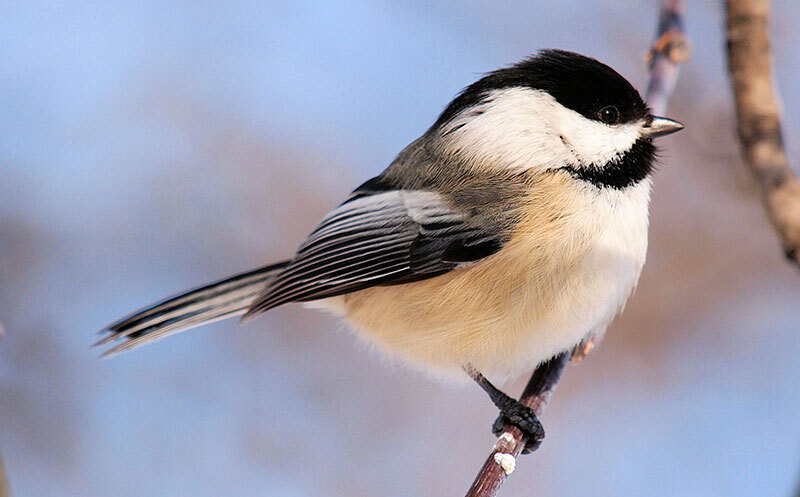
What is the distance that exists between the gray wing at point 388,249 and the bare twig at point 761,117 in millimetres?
493

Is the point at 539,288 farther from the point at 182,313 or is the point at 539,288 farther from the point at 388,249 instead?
the point at 182,313

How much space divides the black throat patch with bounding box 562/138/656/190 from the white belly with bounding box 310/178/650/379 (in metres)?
0.02

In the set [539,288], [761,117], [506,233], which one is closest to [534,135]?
[506,233]

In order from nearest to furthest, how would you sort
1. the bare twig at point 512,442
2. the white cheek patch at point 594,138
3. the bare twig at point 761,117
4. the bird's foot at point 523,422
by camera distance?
1. the bare twig at point 761,117
2. the bare twig at point 512,442
3. the bird's foot at point 523,422
4. the white cheek patch at point 594,138

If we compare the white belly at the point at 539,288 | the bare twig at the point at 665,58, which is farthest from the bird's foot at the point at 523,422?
the bare twig at the point at 665,58

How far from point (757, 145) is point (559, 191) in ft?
1.31

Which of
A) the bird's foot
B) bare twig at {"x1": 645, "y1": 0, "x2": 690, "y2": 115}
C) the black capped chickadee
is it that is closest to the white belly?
the black capped chickadee

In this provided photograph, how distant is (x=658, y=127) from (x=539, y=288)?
1.47 ft

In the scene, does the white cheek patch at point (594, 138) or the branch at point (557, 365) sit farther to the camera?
the white cheek patch at point (594, 138)

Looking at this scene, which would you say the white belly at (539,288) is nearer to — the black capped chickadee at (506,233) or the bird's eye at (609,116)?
the black capped chickadee at (506,233)

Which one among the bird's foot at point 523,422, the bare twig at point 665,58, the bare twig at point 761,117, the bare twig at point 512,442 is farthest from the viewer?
the bare twig at point 665,58

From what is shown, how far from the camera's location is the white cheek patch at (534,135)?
5.24 feet

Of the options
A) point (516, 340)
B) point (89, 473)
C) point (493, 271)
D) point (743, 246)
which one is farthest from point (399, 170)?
point (89, 473)

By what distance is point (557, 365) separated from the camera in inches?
63.7
